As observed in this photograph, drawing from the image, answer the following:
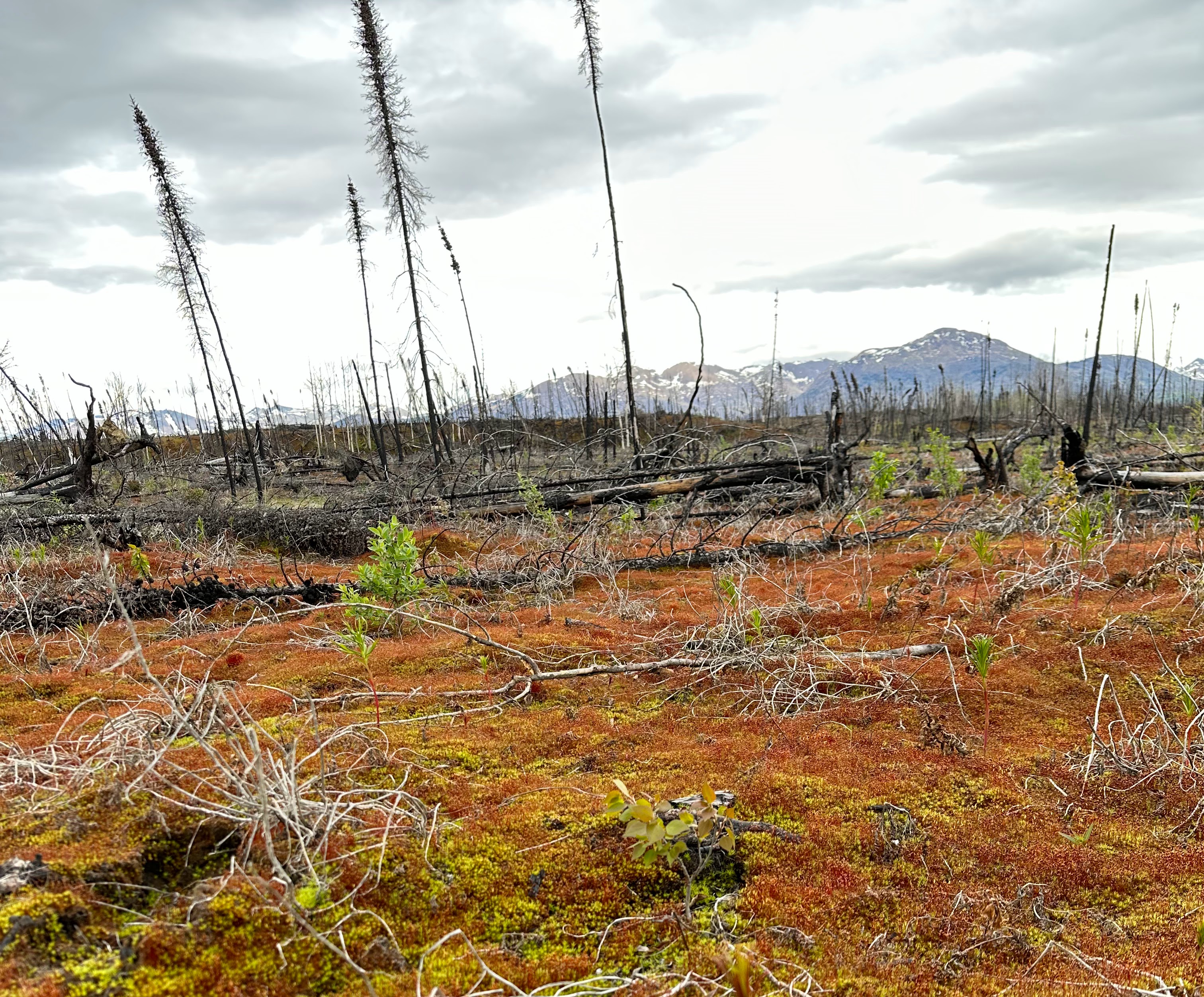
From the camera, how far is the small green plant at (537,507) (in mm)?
8406

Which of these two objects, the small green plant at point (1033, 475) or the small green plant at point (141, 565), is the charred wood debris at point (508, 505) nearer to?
the small green plant at point (141, 565)

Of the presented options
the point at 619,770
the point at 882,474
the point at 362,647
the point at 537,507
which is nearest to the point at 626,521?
the point at 537,507

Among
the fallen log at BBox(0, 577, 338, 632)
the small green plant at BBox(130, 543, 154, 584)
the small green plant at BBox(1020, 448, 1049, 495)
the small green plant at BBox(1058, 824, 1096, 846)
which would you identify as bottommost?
the small green plant at BBox(1020, 448, 1049, 495)

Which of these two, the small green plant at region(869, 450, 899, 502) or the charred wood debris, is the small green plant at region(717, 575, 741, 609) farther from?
the small green plant at region(869, 450, 899, 502)

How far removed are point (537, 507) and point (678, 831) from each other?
724 centimetres

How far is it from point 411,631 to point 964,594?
184 inches

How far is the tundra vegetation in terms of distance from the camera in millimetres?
1718

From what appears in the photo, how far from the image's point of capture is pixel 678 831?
5.74ft

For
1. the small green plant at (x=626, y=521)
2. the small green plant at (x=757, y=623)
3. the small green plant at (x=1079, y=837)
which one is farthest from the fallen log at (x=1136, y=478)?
the small green plant at (x=1079, y=837)

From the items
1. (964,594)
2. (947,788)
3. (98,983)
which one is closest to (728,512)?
(964,594)

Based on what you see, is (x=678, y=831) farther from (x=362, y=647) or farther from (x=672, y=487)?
(x=672, y=487)

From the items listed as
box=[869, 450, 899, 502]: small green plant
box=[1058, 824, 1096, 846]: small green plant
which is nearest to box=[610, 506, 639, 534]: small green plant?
box=[869, 450, 899, 502]: small green plant

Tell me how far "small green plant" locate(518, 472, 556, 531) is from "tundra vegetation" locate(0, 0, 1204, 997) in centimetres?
73

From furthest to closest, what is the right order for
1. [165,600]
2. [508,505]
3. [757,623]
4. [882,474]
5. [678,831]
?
[508,505] → [882,474] → [165,600] → [757,623] → [678,831]
